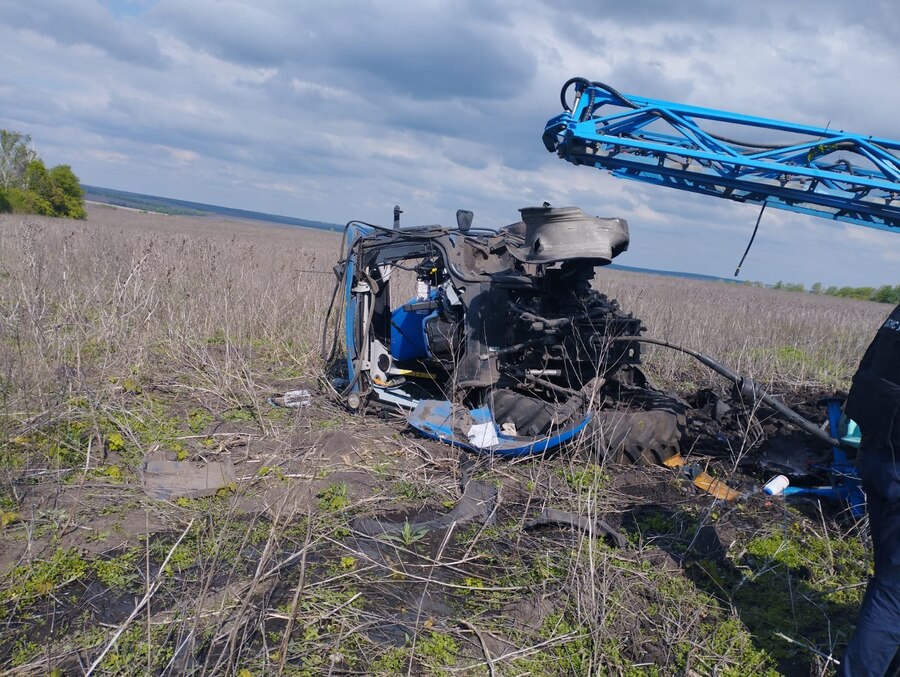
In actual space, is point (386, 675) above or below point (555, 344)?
below

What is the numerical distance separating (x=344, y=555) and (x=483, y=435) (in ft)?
6.93

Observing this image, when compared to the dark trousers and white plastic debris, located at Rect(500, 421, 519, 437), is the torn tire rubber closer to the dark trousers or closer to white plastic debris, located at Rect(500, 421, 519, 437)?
white plastic debris, located at Rect(500, 421, 519, 437)

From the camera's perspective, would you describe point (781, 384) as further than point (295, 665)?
Yes

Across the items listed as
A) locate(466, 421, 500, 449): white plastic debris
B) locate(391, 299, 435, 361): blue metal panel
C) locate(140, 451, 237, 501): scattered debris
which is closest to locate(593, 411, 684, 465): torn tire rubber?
locate(466, 421, 500, 449): white plastic debris

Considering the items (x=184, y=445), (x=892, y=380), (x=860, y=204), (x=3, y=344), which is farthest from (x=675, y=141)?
(x=3, y=344)

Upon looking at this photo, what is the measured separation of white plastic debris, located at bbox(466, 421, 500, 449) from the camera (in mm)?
5641

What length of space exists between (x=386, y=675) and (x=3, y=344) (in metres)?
4.49

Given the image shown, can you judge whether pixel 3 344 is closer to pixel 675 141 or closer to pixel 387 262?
pixel 387 262

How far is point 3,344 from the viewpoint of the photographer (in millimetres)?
5320

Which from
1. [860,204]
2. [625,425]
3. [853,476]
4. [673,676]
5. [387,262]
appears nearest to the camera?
[673,676]

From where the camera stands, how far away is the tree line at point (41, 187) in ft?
92.9

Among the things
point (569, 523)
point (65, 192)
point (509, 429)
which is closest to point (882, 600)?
point (569, 523)

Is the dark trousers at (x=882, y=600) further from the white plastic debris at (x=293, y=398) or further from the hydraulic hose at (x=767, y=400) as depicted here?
the white plastic debris at (x=293, y=398)

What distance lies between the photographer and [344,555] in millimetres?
3914
